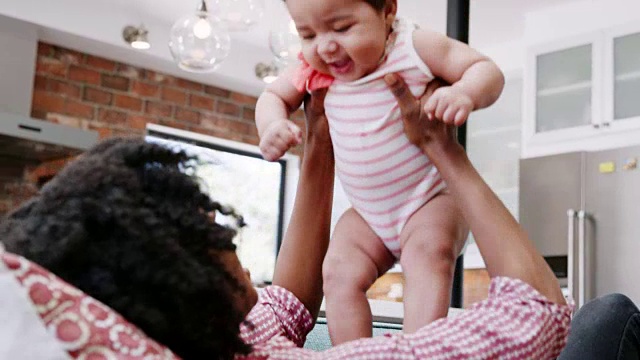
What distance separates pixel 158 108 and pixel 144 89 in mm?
138

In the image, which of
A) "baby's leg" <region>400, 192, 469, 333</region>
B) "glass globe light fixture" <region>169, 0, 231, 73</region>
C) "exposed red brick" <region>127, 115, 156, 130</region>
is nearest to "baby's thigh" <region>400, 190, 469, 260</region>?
"baby's leg" <region>400, 192, 469, 333</region>

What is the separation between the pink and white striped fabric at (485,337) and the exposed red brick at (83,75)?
4.03 metres

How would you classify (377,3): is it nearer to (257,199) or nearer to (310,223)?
(310,223)

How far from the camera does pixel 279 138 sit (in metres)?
0.94

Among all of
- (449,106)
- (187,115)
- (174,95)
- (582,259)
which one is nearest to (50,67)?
(174,95)

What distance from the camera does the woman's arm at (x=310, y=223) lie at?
1.03 metres

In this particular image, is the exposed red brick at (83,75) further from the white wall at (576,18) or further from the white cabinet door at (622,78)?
the white cabinet door at (622,78)

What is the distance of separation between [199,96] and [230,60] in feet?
1.04

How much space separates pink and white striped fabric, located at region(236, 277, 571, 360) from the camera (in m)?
0.67

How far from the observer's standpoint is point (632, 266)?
12.8 feet

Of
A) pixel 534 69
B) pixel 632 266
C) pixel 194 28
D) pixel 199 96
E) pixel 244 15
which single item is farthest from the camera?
pixel 199 96

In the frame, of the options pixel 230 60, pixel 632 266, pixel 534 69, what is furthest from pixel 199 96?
pixel 632 266

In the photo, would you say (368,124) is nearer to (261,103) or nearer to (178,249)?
(261,103)

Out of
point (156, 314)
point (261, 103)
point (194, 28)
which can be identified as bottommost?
point (156, 314)
